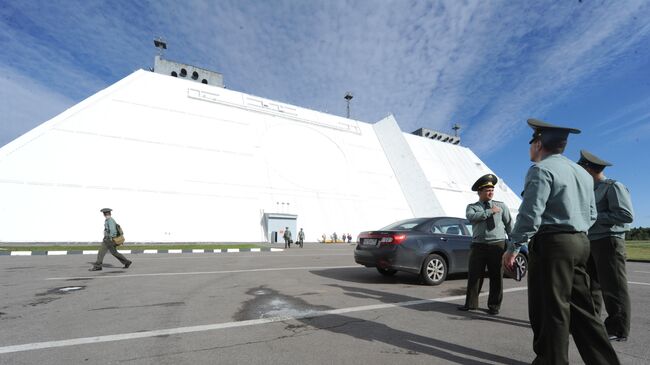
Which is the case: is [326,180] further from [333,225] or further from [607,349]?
[607,349]

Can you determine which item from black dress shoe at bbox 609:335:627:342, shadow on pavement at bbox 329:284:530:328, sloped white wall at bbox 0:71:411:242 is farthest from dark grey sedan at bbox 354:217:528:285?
sloped white wall at bbox 0:71:411:242

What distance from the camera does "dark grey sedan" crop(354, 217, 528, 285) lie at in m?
6.22

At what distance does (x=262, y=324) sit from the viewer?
3.65 m

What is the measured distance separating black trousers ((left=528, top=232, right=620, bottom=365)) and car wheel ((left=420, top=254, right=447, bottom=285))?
391 cm

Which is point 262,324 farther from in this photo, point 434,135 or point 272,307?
point 434,135

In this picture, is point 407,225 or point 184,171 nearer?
point 407,225

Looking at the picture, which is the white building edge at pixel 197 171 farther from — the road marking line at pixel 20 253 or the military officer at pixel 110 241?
the military officer at pixel 110 241

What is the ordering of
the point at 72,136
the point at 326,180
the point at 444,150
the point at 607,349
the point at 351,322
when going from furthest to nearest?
the point at 444,150 → the point at 326,180 → the point at 72,136 → the point at 351,322 → the point at 607,349

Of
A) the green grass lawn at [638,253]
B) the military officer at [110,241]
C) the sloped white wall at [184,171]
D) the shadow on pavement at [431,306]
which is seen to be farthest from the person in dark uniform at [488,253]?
the sloped white wall at [184,171]

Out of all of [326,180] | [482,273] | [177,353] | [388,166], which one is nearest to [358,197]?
[326,180]

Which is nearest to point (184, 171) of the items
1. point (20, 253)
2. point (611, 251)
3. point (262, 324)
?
point (20, 253)

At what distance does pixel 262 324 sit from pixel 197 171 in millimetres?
23333

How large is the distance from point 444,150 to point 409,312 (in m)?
45.3

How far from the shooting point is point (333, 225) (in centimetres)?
2925
